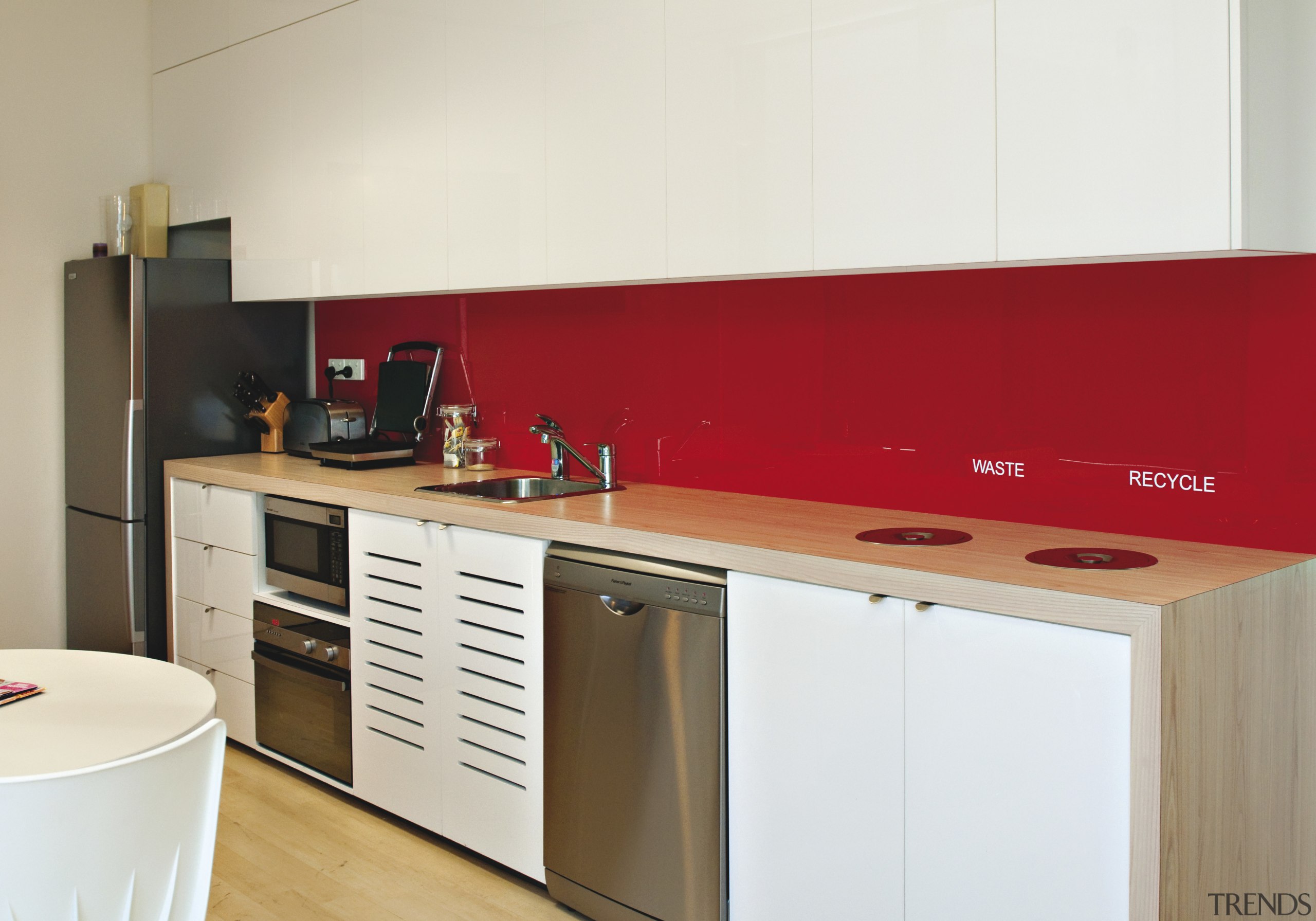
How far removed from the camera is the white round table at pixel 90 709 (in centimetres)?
170

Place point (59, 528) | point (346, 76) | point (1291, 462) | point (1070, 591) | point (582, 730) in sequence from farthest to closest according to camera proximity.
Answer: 1. point (59, 528)
2. point (346, 76)
3. point (582, 730)
4. point (1291, 462)
5. point (1070, 591)

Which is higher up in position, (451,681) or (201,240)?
(201,240)

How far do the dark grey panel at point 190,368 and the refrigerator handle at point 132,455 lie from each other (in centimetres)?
3

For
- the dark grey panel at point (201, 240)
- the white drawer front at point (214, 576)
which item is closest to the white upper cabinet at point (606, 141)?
the white drawer front at point (214, 576)

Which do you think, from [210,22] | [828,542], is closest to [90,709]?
[828,542]

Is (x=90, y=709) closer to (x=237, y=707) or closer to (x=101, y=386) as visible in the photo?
(x=237, y=707)

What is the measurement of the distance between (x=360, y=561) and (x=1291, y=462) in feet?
7.82

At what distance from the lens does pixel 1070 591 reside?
5.84 ft

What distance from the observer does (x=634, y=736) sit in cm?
247

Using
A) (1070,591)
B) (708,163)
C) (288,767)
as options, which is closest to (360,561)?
(288,767)

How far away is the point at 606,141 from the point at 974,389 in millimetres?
1111

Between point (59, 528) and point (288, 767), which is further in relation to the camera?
point (59, 528)

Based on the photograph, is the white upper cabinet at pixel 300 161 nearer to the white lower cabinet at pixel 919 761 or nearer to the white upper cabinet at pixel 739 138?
the white upper cabinet at pixel 739 138

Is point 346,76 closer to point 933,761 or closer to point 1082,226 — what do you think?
point 1082,226
